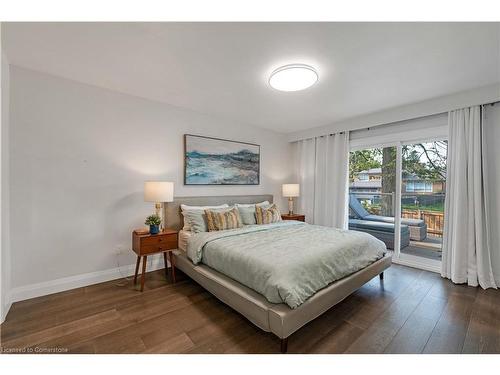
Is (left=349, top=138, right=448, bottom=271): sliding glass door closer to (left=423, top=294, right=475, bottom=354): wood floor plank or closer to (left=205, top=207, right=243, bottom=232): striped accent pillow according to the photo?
(left=423, top=294, right=475, bottom=354): wood floor plank

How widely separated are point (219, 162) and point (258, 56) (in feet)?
6.68

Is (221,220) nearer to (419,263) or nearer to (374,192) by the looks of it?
(374,192)

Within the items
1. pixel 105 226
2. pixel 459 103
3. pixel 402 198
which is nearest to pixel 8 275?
pixel 105 226

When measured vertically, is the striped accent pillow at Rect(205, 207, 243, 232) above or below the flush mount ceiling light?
below

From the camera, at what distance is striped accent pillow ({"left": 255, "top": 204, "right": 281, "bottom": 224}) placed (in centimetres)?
350

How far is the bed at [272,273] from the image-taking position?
1578 mm

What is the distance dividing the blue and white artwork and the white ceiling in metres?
0.81

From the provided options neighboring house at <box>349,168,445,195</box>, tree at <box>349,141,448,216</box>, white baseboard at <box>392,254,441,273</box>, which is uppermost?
tree at <box>349,141,448,216</box>

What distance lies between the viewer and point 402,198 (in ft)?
11.7

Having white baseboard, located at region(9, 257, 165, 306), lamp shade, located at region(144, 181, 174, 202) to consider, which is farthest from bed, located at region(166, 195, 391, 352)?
white baseboard, located at region(9, 257, 165, 306)

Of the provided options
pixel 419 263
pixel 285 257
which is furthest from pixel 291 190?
pixel 285 257

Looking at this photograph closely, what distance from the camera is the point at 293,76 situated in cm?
220

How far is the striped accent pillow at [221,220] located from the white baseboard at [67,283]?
1.12 m
